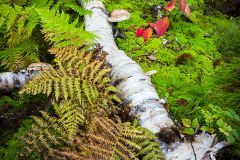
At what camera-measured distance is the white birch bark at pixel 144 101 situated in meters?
2.55

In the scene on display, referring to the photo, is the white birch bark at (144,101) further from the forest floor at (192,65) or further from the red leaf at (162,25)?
the red leaf at (162,25)

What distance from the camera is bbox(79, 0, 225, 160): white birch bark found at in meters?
2.55

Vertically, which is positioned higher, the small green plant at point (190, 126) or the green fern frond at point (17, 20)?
the green fern frond at point (17, 20)

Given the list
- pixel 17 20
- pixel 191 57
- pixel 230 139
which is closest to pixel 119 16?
pixel 191 57

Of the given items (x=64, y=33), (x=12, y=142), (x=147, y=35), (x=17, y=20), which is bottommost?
(x=12, y=142)

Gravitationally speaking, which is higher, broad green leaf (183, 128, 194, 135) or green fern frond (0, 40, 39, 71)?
green fern frond (0, 40, 39, 71)

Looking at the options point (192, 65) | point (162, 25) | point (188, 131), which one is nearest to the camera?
point (188, 131)

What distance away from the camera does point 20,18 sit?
3.69 metres

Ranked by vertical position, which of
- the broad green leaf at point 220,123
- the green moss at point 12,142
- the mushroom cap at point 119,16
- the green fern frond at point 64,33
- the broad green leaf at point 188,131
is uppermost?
the green fern frond at point 64,33

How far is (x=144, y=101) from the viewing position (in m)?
2.98

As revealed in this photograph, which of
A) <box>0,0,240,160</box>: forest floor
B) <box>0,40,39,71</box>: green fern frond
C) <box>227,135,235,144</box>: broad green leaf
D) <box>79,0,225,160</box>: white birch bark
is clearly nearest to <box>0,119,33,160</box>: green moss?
<box>0,0,240,160</box>: forest floor

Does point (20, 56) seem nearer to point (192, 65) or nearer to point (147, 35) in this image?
point (147, 35)

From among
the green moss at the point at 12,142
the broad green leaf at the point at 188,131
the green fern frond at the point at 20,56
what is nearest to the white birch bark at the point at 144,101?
the broad green leaf at the point at 188,131

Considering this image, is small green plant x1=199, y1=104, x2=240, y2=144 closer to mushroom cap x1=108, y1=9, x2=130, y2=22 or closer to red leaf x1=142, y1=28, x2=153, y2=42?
red leaf x1=142, y1=28, x2=153, y2=42
